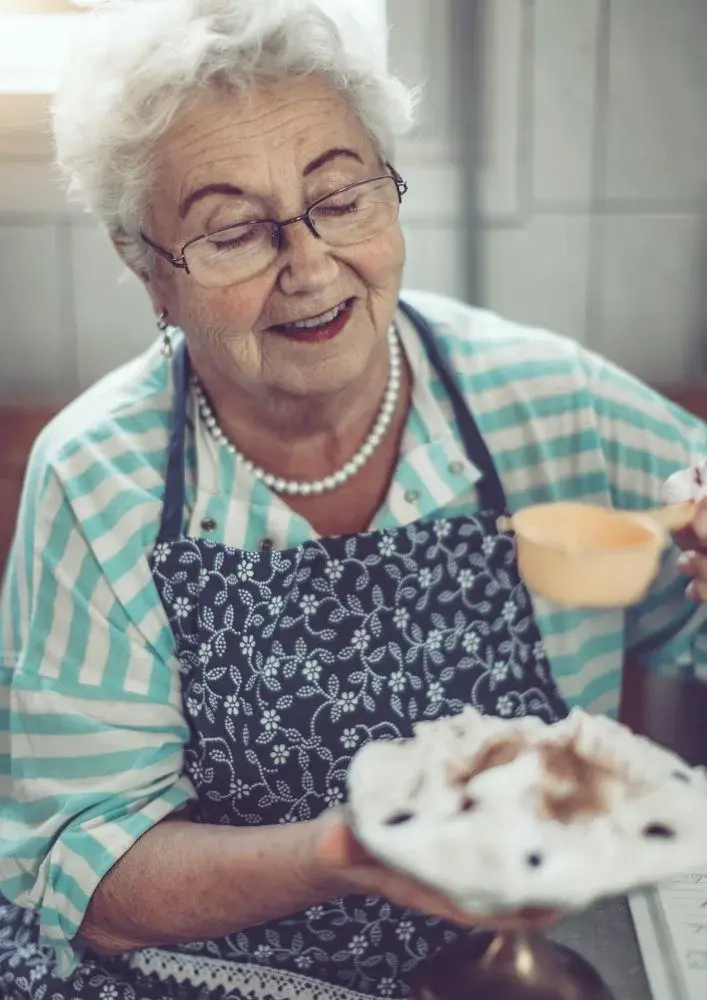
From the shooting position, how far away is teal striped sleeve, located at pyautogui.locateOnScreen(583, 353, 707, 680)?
1454 millimetres

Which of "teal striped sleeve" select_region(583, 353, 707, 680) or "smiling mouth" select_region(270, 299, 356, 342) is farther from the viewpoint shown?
"teal striped sleeve" select_region(583, 353, 707, 680)

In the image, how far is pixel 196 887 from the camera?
1.19 metres

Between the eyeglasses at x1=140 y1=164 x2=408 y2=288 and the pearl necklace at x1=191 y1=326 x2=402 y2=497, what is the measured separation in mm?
196

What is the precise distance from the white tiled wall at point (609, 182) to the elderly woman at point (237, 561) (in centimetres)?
67

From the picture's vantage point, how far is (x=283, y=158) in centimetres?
123

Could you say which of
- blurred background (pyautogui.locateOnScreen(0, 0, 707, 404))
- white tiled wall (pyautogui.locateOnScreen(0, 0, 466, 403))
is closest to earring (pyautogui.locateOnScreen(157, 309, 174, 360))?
white tiled wall (pyautogui.locateOnScreen(0, 0, 466, 403))

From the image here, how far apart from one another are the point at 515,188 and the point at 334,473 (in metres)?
0.82

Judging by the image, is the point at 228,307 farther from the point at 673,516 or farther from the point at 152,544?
the point at 673,516

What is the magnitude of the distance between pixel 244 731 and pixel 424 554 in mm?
293

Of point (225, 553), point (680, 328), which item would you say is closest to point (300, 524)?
point (225, 553)

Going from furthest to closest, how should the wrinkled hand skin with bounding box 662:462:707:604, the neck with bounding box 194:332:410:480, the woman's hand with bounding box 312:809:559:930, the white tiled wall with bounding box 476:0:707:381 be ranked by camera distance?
the white tiled wall with bounding box 476:0:707:381
the neck with bounding box 194:332:410:480
the wrinkled hand skin with bounding box 662:462:707:604
the woman's hand with bounding box 312:809:559:930

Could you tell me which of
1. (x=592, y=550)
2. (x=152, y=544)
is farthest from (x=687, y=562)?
(x=152, y=544)

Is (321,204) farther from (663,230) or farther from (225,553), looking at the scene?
(663,230)

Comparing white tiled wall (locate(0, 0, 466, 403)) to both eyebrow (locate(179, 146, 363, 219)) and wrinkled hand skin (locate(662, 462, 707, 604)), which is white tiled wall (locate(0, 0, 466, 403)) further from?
wrinkled hand skin (locate(662, 462, 707, 604))
